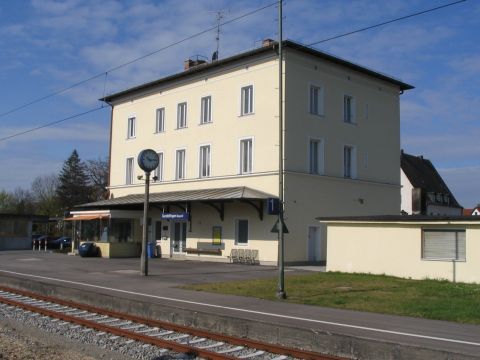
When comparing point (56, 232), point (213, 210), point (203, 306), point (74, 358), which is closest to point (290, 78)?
point (213, 210)

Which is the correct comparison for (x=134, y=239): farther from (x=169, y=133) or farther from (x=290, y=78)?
(x=290, y=78)

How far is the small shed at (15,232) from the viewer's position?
166ft

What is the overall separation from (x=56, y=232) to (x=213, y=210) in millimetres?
46918

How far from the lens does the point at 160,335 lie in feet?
36.6

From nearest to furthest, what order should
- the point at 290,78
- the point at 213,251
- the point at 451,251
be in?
the point at 451,251 → the point at 290,78 → the point at 213,251

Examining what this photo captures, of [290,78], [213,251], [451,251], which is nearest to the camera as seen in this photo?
[451,251]

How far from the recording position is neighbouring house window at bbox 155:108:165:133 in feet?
125

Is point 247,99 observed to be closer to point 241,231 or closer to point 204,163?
point 204,163

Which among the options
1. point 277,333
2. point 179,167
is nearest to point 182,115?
point 179,167

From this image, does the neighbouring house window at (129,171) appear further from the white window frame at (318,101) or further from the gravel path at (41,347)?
the gravel path at (41,347)

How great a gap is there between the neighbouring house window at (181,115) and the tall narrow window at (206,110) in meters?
1.75

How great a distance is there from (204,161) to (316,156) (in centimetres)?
690

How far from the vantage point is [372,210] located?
34.7m

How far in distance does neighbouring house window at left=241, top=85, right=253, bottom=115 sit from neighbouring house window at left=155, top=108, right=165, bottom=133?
313 inches
